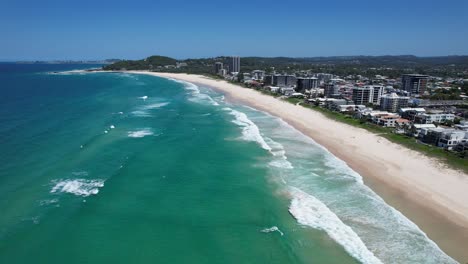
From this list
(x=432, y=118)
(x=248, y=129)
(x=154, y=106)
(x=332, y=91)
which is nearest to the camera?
(x=248, y=129)

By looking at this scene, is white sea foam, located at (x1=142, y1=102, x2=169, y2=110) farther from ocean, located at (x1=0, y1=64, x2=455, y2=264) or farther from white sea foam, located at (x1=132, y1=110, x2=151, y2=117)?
ocean, located at (x1=0, y1=64, x2=455, y2=264)

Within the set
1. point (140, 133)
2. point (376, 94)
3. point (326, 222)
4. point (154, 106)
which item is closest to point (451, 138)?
point (326, 222)

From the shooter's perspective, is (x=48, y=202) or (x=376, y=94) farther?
(x=376, y=94)

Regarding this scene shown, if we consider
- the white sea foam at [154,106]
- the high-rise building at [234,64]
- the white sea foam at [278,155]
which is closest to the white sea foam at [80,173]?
the white sea foam at [278,155]

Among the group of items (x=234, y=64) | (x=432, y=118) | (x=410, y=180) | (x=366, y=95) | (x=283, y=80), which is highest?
(x=234, y=64)

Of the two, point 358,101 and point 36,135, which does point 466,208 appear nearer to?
point 36,135

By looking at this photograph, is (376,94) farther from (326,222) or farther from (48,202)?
(48,202)

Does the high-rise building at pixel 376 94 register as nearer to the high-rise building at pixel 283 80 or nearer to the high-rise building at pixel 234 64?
the high-rise building at pixel 283 80

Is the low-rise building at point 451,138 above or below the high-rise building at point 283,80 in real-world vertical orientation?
below
